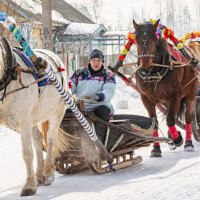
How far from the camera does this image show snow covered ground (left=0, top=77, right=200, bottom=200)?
561 cm

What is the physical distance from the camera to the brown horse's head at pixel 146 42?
8.38m

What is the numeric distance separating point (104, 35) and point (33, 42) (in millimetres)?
9979

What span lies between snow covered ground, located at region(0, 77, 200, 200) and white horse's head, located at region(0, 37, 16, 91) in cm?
114

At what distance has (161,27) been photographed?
904 centimetres

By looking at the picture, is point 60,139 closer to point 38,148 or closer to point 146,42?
point 38,148

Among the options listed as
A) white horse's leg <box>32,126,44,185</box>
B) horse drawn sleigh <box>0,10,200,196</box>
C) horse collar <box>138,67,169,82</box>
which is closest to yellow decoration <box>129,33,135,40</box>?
horse drawn sleigh <box>0,10,200,196</box>

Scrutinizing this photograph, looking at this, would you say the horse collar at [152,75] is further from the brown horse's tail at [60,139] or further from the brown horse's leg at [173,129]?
the brown horse's tail at [60,139]

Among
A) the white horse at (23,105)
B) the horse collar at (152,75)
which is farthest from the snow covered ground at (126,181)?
the horse collar at (152,75)

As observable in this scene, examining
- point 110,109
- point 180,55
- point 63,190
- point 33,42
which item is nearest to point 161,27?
point 180,55

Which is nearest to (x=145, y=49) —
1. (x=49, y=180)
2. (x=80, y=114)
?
(x=80, y=114)

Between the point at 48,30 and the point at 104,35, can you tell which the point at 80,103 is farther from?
the point at 104,35

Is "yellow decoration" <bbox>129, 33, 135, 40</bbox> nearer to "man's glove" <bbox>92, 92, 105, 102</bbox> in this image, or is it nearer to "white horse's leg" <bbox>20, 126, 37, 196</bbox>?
"man's glove" <bbox>92, 92, 105, 102</bbox>

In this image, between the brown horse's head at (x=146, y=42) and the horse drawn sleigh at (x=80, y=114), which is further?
the brown horse's head at (x=146, y=42)

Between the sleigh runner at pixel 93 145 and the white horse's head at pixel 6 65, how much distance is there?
148 cm
